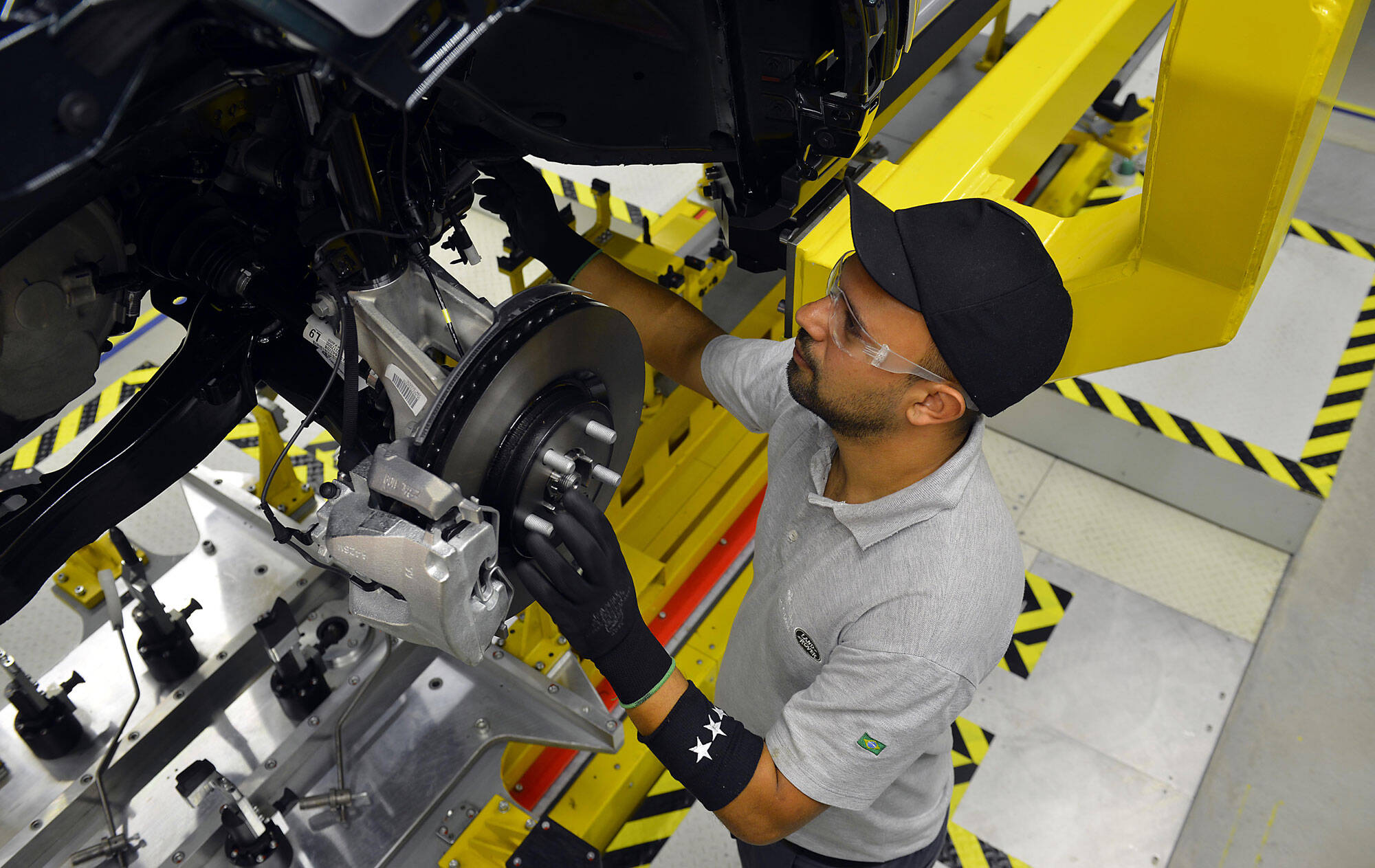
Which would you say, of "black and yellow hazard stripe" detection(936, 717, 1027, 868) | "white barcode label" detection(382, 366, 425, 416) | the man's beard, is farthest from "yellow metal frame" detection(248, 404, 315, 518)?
"black and yellow hazard stripe" detection(936, 717, 1027, 868)

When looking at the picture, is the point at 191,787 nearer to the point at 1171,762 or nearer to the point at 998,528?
the point at 998,528

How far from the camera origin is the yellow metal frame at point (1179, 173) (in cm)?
162

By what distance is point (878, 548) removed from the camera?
5.86 feet

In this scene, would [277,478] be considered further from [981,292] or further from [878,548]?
[981,292]

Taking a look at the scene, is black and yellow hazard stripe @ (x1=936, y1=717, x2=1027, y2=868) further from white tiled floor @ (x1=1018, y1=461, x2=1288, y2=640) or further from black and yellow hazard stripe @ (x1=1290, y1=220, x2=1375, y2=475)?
black and yellow hazard stripe @ (x1=1290, y1=220, x2=1375, y2=475)

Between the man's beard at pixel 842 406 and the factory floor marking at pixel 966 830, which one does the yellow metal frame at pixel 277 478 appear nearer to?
the man's beard at pixel 842 406

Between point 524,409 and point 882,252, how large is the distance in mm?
688

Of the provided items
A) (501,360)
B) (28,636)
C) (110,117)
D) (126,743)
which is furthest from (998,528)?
(28,636)

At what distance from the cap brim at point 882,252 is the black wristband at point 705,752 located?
0.80 m

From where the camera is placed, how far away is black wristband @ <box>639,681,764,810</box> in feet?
5.73

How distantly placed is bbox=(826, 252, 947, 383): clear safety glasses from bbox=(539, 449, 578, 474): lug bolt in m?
0.53

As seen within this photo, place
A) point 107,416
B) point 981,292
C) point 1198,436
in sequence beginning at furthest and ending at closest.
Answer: point 107,416
point 1198,436
point 981,292

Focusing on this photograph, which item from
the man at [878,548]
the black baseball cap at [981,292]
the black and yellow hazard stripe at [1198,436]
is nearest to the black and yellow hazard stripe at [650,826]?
the man at [878,548]

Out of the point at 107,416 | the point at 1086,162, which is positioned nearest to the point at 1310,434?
the point at 1086,162
